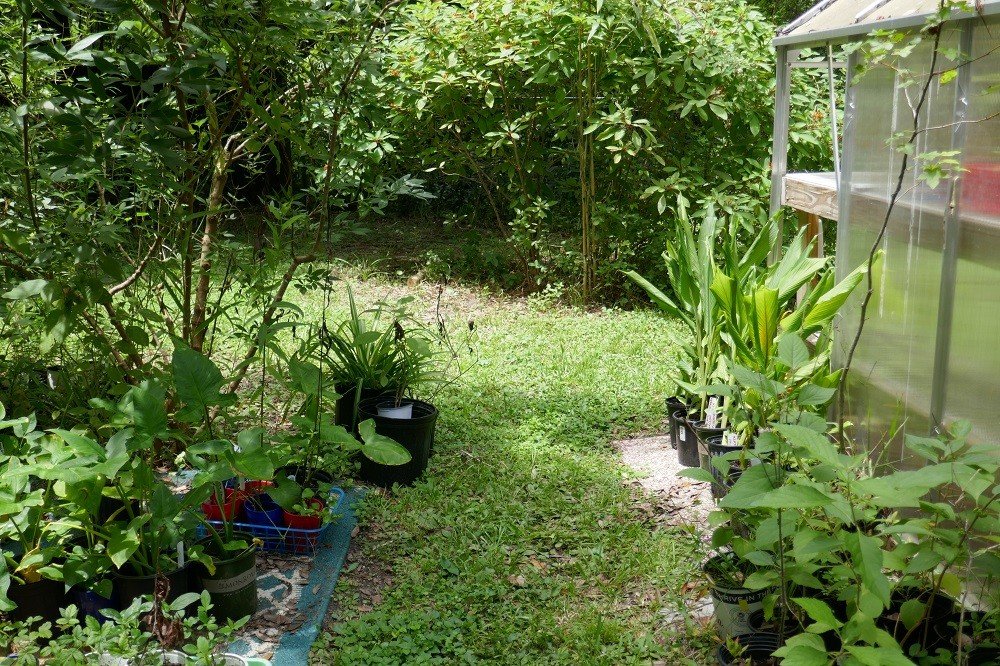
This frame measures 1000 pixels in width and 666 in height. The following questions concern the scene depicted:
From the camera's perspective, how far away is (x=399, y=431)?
4000mm

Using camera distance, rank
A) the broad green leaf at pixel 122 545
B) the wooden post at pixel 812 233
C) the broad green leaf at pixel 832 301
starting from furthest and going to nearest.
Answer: the wooden post at pixel 812 233, the broad green leaf at pixel 832 301, the broad green leaf at pixel 122 545

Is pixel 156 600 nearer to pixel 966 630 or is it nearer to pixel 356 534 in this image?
pixel 356 534

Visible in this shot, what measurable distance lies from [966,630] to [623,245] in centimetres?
485

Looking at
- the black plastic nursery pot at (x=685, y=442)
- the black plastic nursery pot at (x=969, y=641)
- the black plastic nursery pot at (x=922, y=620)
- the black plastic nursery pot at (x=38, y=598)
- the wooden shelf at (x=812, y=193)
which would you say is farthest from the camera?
the wooden shelf at (x=812, y=193)

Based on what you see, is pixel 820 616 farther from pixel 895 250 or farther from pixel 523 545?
pixel 895 250

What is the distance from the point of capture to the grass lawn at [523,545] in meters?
2.93

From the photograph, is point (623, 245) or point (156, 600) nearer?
point (156, 600)

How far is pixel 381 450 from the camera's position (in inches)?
130

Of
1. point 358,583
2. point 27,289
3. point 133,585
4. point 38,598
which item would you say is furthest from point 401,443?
point 27,289

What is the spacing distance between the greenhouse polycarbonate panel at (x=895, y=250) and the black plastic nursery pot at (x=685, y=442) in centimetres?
73

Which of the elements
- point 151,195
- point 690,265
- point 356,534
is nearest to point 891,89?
point 690,265

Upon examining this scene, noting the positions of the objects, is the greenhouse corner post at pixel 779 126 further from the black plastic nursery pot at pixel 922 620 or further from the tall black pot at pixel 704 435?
the black plastic nursery pot at pixel 922 620

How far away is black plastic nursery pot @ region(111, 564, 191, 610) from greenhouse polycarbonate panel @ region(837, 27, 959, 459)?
2.54m

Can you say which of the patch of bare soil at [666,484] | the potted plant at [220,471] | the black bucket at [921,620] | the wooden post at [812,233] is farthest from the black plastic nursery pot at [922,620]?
the wooden post at [812,233]
